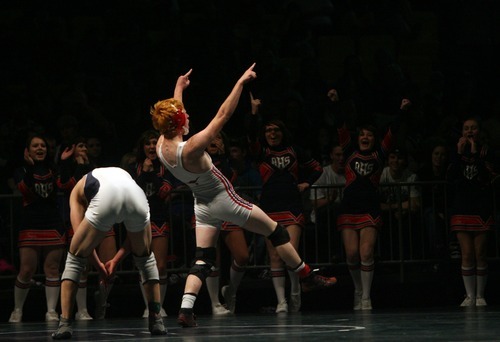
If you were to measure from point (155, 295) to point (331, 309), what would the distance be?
4.80 m

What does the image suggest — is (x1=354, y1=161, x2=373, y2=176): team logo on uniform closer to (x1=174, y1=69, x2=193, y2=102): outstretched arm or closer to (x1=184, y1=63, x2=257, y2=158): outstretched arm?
(x1=174, y1=69, x2=193, y2=102): outstretched arm

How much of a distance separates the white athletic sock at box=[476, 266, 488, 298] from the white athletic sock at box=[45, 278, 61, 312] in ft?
14.7

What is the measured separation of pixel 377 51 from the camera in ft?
58.3

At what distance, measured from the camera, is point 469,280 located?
13969mm

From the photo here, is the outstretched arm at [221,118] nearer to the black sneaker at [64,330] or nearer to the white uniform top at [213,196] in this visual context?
the white uniform top at [213,196]

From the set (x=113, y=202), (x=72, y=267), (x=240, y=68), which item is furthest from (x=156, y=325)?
(x=240, y=68)

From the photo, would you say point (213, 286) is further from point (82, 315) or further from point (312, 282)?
point (312, 282)

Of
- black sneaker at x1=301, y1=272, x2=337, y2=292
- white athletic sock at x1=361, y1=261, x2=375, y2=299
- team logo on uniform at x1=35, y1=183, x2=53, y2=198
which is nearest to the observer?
black sneaker at x1=301, y1=272, x2=337, y2=292

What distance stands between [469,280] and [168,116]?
4864mm

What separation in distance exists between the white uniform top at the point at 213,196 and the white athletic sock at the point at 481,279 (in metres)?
4.08

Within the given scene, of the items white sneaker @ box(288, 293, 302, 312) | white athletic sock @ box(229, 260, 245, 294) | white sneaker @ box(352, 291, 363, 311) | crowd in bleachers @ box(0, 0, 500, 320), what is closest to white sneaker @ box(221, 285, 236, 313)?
white athletic sock @ box(229, 260, 245, 294)

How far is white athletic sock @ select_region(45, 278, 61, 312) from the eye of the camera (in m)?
13.2

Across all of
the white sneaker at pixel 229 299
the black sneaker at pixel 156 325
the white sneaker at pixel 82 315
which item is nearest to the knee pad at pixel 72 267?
the black sneaker at pixel 156 325

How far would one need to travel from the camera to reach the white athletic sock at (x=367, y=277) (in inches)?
543
